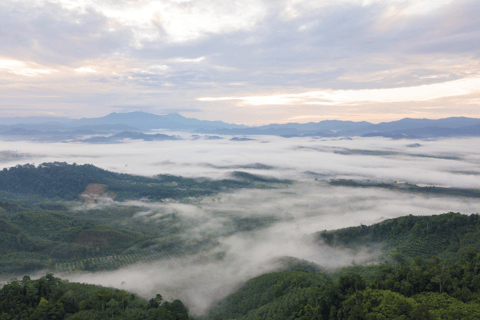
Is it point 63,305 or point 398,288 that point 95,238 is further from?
point 398,288

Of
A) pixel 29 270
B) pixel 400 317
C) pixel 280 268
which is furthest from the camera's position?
pixel 280 268

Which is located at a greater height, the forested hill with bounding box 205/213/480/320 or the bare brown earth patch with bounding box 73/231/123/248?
the forested hill with bounding box 205/213/480/320

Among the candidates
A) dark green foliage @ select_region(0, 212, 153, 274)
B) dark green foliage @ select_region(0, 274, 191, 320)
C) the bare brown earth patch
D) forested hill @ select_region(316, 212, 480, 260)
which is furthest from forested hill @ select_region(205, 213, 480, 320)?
the bare brown earth patch

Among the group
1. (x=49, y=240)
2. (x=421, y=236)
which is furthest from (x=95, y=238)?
(x=421, y=236)

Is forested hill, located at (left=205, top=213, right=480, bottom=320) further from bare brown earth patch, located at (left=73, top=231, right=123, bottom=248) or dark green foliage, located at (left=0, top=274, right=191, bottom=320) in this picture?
bare brown earth patch, located at (left=73, top=231, right=123, bottom=248)

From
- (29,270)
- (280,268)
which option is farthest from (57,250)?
(280,268)

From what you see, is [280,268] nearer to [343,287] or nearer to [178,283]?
[178,283]
